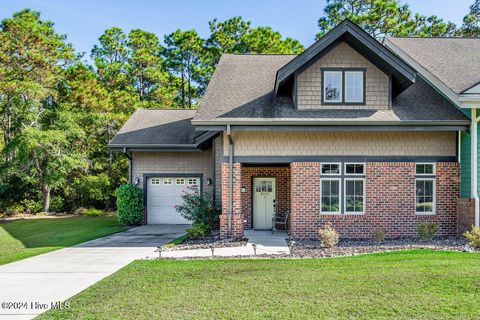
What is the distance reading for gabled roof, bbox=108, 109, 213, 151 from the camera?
1705 cm

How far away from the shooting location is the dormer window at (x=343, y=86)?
12484mm

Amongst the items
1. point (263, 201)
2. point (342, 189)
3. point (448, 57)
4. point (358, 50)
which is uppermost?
point (448, 57)

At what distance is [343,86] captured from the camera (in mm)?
12555

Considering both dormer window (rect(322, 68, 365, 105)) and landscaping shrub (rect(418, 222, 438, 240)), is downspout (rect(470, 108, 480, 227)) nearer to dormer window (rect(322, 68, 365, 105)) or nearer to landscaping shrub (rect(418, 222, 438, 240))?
landscaping shrub (rect(418, 222, 438, 240))

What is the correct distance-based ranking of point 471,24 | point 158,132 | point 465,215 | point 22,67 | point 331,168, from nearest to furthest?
point 465,215
point 331,168
point 158,132
point 22,67
point 471,24

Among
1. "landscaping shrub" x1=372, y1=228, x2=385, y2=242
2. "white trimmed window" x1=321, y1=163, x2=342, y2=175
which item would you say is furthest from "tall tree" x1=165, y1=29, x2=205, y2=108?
"landscaping shrub" x1=372, y1=228, x2=385, y2=242

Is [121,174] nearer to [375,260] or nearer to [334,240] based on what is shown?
[334,240]

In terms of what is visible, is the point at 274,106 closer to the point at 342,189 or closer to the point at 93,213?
the point at 342,189

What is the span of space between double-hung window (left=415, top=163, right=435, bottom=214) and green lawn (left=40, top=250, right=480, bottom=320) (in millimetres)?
3564

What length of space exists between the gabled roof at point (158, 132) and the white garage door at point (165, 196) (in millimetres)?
1709

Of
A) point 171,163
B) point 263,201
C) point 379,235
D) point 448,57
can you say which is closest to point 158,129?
point 171,163

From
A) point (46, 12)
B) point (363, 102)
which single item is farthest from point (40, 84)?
point (363, 102)

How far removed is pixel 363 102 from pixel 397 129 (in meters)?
→ 1.38

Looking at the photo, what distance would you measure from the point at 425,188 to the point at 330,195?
9.99ft
